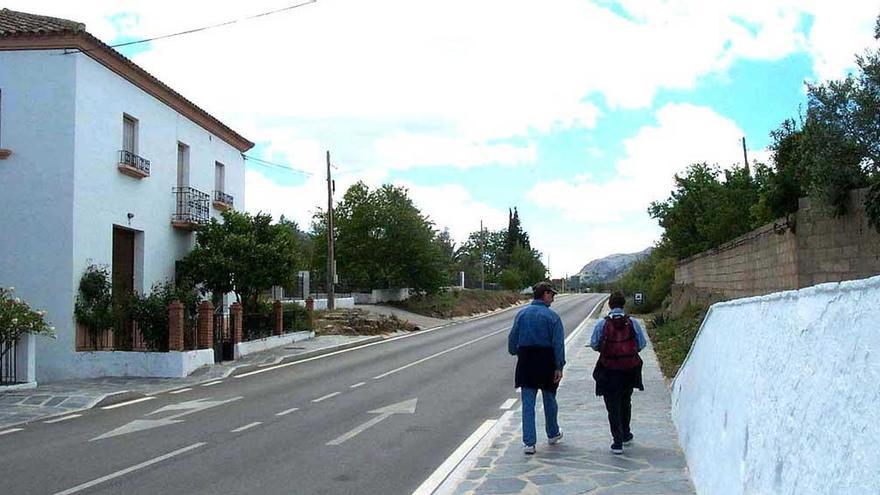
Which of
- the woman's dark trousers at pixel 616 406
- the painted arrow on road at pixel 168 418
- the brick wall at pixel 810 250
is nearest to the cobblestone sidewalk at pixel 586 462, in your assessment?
the woman's dark trousers at pixel 616 406

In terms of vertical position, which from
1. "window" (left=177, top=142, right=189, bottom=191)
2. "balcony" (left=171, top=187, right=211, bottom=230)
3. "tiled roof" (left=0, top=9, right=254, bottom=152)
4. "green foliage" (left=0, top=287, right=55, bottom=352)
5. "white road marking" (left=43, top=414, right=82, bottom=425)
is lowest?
"white road marking" (left=43, top=414, right=82, bottom=425)

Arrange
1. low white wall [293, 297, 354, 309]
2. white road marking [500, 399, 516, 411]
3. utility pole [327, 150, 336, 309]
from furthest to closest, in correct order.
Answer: low white wall [293, 297, 354, 309], utility pole [327, 150, 336, 309], white road marking [500, 399, 516, 411]

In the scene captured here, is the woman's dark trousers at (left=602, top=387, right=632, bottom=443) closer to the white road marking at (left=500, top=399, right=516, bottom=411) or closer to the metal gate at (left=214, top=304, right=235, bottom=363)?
the white road marking at (left=500, top=399, right=516, bottom=411)

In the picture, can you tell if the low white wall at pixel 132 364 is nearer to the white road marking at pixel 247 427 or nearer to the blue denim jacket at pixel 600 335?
the white road marking at pixel 247 427

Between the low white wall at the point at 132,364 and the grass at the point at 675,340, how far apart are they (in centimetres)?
1092

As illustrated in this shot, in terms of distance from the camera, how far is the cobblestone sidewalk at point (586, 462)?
684 centimetres

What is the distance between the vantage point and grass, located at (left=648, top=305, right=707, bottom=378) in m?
17.1

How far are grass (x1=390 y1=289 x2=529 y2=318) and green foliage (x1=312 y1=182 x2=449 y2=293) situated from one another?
4.43ft

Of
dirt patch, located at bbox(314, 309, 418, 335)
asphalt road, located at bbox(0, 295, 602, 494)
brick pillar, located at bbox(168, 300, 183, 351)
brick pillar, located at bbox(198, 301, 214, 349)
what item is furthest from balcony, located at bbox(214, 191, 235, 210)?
asphalt road, located at bbox(0, 295, 602, 494)

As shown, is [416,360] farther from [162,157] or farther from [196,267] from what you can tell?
[162,157]

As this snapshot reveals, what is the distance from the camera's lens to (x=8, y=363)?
15.9 meters

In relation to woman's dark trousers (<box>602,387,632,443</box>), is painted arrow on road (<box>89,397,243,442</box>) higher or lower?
lower

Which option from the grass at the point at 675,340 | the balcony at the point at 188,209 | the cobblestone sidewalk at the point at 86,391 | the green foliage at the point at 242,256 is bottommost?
the cobblestone sidewalk at the point at 86,391

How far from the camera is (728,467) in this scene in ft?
15.8
